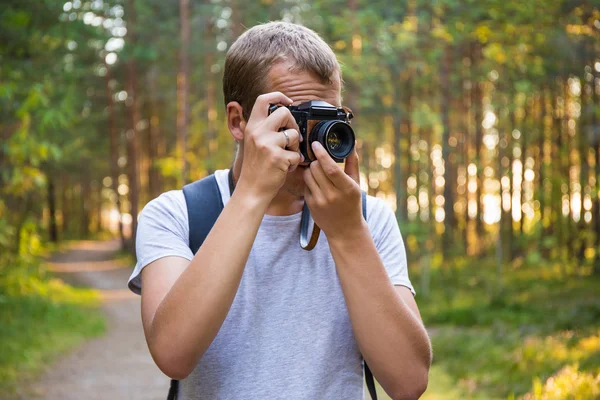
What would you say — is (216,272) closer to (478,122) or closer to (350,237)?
(350,237)

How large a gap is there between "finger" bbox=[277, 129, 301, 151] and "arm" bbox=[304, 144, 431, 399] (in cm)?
5

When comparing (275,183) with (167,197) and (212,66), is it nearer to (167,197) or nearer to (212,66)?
(167,197)

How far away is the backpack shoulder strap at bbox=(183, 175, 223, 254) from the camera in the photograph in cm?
203

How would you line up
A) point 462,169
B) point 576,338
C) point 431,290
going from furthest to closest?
point 462,169
point 431,290
point 576,338

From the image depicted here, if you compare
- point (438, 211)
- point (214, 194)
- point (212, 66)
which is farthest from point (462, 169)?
point (214, 194)

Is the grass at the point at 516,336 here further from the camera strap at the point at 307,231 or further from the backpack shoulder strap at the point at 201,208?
the backpack shoulder strap at the point at 201,208

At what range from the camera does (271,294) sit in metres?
1.99

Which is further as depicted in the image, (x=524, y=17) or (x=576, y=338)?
(x=524, y=17)

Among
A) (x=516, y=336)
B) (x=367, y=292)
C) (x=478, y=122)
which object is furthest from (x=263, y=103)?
(x=478, y=122)

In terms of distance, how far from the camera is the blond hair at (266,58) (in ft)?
6.59

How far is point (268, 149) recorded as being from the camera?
1.85m

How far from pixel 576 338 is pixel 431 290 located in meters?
7.58

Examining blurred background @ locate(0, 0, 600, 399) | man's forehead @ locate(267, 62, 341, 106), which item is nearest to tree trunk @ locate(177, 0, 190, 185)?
blurred background @ locate(0, 0, 600, 399)

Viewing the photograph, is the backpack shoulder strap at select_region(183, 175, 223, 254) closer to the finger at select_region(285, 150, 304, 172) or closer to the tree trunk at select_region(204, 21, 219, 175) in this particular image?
the finger at select_region(285, 150, 304, 172)
